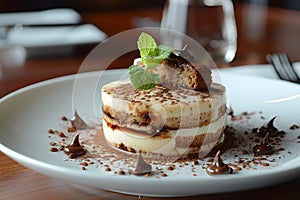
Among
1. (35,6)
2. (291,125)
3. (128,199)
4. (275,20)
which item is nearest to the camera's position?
(128,199)

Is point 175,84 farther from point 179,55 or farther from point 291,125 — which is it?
point 291,125

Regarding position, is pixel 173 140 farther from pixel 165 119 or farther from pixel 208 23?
pixel 208 23

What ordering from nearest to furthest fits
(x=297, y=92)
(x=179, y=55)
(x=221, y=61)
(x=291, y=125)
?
(x=179, y=55) → (x=291, y=125) → (x=297, y=92) → (x=221, y=61)

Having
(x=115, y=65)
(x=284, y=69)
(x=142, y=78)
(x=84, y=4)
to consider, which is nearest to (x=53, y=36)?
(x=115, y=65)

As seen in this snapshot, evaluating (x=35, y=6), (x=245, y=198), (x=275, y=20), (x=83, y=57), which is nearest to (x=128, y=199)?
(x=245, y=198)

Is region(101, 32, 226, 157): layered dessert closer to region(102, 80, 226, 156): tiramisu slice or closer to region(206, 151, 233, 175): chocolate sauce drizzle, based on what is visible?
region(102, 80, 226, 156): tiramisu slice

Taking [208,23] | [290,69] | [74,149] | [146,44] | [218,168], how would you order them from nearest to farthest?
[218,168] < [74,149] < [146,44] < [290,69] < [208,23]
